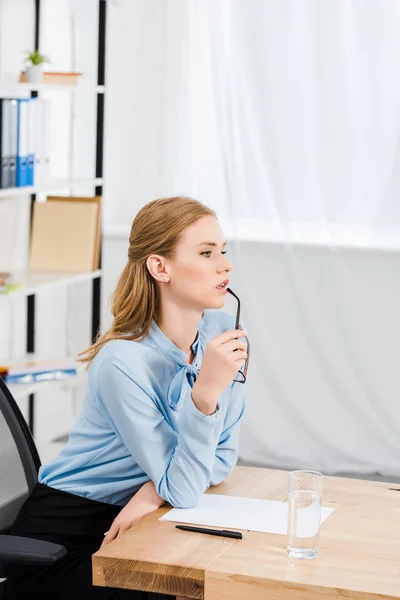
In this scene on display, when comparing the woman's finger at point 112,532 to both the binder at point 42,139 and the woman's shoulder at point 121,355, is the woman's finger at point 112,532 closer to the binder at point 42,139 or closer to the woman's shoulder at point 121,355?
the woman's shoulder at point 121,355

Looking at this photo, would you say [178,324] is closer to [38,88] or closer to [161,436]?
[161,436]

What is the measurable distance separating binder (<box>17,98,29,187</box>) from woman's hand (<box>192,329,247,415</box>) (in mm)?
2049

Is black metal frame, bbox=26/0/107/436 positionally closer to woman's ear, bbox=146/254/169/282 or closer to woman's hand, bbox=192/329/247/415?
woman's ear, bbox=146/254/169/282

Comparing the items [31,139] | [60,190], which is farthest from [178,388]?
[60,190]

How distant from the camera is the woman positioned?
1.75 metres

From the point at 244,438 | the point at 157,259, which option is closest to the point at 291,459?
the point at 244,438

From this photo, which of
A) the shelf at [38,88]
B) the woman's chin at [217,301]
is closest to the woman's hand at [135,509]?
the woman's chin at [217,301]

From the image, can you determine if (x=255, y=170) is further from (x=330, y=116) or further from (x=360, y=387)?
(x=360, y=387)

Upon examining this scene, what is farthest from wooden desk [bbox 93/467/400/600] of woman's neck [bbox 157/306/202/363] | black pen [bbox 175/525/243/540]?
woman's neck [bbox 157/306/202/363]

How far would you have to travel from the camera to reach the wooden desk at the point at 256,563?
4.57 feet

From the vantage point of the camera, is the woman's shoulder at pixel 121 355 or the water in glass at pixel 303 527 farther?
the woman's shoulder at pixel 121 355

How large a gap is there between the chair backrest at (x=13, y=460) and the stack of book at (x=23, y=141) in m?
1.67

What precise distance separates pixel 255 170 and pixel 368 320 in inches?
30.6

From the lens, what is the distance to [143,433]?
177 centimetres
